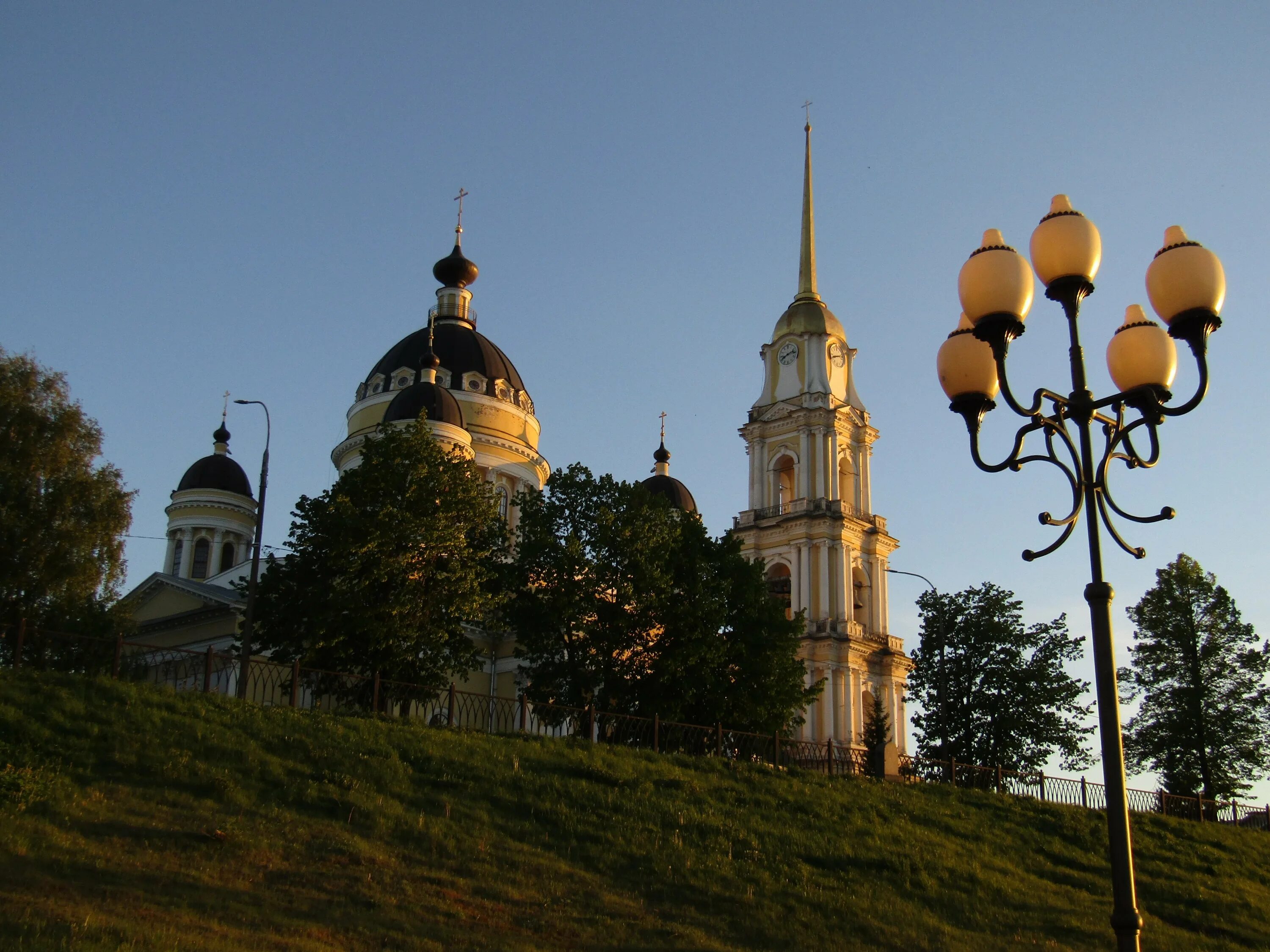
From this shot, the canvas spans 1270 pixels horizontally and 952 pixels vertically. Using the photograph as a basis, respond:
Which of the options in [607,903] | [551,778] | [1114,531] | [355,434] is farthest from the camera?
[355,434]

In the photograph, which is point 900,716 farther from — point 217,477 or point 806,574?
point 217,477

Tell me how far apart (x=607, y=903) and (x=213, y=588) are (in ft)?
106

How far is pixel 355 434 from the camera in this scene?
49.9m

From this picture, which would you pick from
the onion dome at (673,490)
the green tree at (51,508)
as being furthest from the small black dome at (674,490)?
the green tree at (51,508)

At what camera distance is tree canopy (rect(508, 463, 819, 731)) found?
113 feet

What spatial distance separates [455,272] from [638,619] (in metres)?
29.0

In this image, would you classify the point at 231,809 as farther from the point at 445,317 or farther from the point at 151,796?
the point at 445,317

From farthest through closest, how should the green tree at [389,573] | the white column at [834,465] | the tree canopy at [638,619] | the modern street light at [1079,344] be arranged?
1. the white column at [834,465]
2. the tree canopy at [638,619]
3. the green tree at [389,573]
4. the modern street light at [1079,344]

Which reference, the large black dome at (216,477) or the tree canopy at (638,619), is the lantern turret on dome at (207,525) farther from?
the tree canopy at (638,619)

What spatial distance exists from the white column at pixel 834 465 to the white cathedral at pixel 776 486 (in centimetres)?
6

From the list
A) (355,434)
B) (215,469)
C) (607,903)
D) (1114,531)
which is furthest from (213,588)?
(1114,531)

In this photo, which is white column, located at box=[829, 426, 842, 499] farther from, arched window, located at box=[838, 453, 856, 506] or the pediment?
the pediment

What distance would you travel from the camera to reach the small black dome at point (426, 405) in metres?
44.0

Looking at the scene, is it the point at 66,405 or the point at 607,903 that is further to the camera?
the point at 66,405
